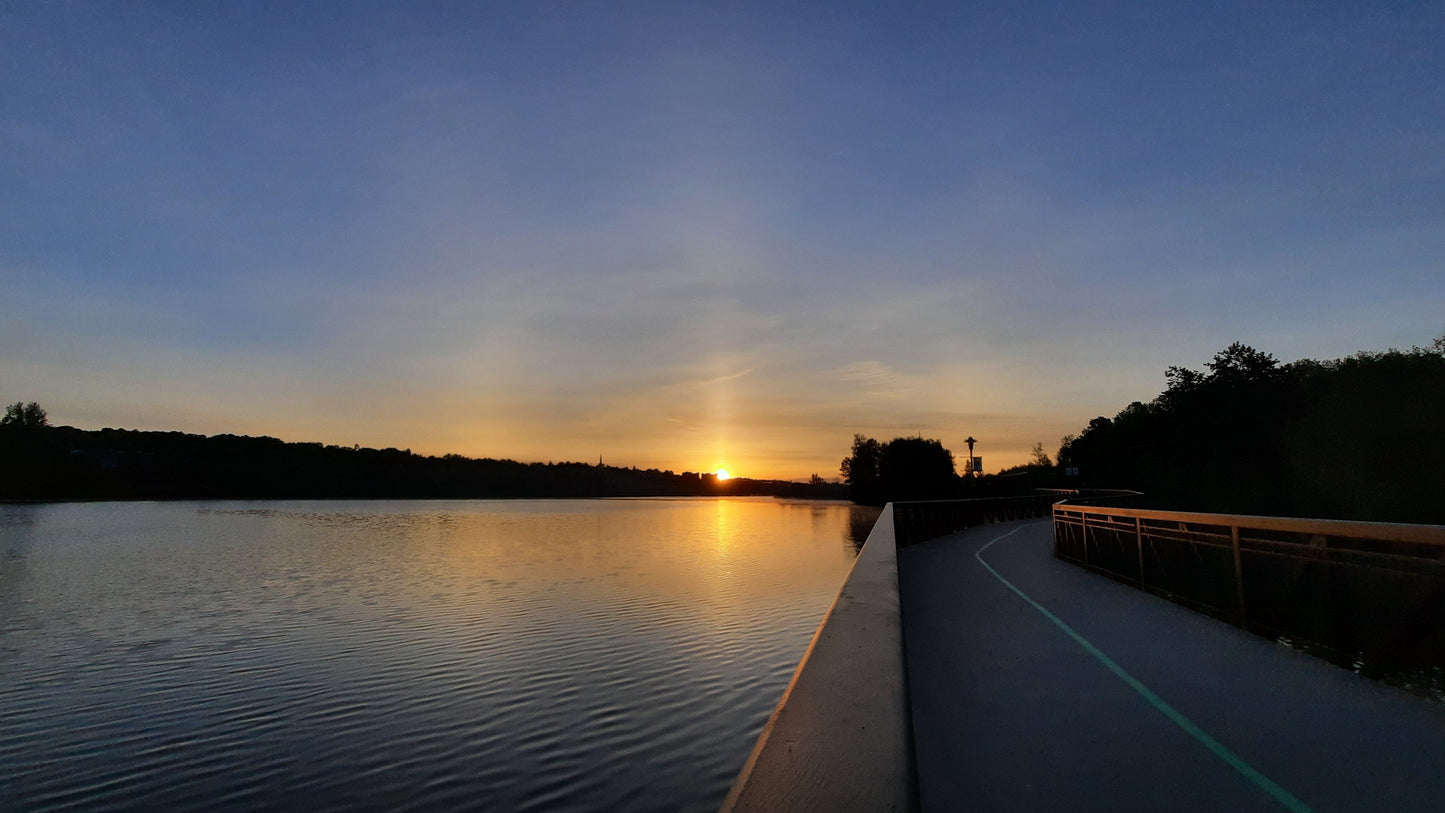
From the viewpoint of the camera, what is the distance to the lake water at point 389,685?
19.0ft

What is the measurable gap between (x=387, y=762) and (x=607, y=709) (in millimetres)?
2182

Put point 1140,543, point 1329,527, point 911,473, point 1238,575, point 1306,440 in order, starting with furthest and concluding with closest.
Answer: point 911,473 → point 1306,440 → point 1140,543 → point 1238,575 → point 1329,527

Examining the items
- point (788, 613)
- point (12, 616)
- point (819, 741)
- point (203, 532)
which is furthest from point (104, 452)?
point (819, 741)

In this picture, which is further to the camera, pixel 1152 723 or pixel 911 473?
pixel 911 473

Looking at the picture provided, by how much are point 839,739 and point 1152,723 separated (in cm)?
346

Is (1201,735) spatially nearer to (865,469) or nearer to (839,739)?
(839,739)

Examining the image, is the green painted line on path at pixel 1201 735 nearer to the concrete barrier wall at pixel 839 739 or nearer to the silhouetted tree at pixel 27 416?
the concrete barrier wall at pixel 839 739

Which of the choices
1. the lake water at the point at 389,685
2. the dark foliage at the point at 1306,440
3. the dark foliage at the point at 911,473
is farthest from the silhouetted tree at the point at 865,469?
the lake water at the point at 389,685

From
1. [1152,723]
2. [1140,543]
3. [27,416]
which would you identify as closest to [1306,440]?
[1140,543]

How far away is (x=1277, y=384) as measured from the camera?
45094 millimetres

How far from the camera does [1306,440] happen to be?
1547 inches

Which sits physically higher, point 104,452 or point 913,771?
point 104,452

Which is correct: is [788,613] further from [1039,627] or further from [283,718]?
[283,718]

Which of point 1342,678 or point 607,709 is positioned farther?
point 607,709
